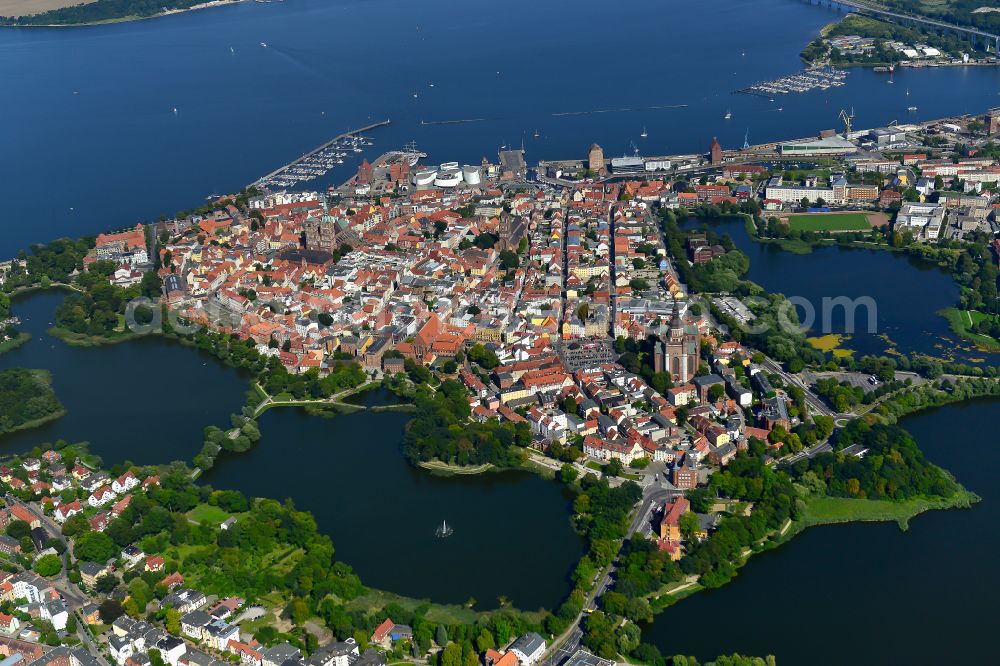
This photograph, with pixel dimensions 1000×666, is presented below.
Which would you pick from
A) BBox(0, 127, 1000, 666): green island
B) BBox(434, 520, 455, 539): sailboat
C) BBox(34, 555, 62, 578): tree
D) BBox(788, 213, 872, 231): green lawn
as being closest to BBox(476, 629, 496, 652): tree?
BBox(0, 127, 1000, 666): green island

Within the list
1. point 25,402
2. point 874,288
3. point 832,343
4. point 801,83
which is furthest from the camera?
point 801,83

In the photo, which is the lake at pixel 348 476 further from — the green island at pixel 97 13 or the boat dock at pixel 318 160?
the green island at pixel 97 13

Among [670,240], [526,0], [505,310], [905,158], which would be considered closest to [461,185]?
[670,240]

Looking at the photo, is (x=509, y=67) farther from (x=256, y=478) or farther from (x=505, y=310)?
(x=256, y=478)

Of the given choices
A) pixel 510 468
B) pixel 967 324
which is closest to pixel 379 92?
pixel 967 324

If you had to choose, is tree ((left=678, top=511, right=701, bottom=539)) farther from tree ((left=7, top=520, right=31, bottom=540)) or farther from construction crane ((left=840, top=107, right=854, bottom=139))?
construction crane ((left=840, top=107, right=854, bottom=139))

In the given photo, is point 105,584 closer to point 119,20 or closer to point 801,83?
point 801,83

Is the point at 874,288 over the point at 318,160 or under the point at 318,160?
under
